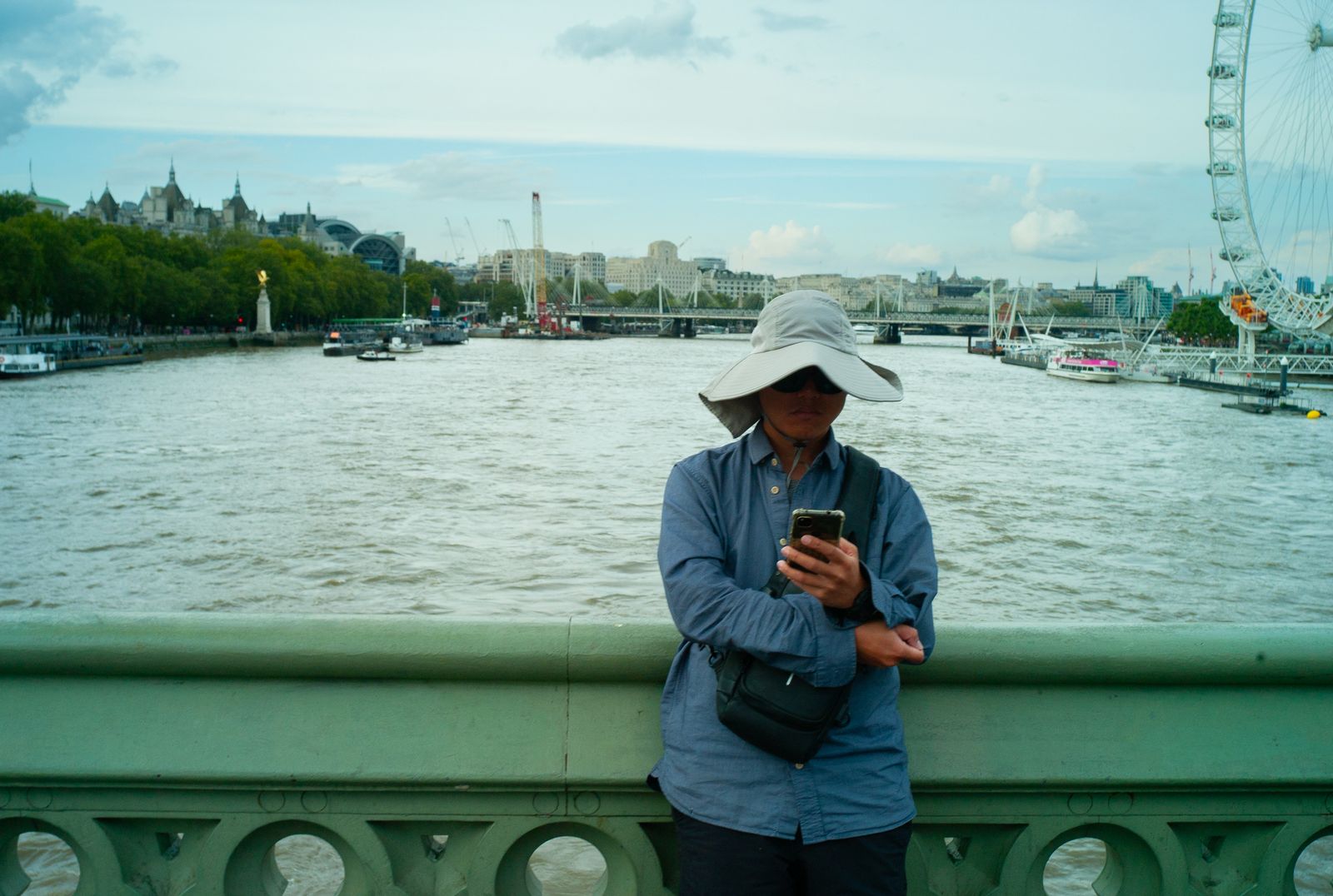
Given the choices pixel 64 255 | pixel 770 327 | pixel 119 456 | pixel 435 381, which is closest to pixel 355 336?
pixel 64 255

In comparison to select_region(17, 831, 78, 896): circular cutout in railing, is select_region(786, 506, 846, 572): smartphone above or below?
above

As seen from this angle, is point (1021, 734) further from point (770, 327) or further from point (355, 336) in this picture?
point (355, 336)

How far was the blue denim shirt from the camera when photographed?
1925 millimetres

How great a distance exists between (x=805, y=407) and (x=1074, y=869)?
6.33m

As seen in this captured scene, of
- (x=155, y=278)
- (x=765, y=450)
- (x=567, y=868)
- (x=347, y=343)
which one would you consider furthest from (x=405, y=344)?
(x=765, y=450)

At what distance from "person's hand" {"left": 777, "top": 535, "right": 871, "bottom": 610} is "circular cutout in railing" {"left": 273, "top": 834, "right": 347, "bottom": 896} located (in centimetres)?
494

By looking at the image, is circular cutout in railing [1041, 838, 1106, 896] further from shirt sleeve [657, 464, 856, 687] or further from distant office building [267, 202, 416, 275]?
distant office building [267, 202, 416, 275]

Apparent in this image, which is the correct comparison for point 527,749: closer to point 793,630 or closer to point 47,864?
point 793,630

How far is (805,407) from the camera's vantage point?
217 centimetres

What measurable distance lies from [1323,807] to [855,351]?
3.86 feet

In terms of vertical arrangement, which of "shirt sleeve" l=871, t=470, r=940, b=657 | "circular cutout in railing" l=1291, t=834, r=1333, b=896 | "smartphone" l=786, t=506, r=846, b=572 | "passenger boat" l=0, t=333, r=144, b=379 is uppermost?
"smartphone" l=786, t=506, r=846, b=572

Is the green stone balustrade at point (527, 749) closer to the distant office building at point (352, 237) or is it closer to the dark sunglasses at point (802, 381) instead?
the dark sunglasses at point (802, 381)

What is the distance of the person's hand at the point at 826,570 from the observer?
1821 millimetres

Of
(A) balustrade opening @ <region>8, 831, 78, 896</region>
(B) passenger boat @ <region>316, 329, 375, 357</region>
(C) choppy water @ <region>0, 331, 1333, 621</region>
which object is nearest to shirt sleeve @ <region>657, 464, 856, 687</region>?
(A) balustrade opening @ <region>8, 831, 78, 896</region>
